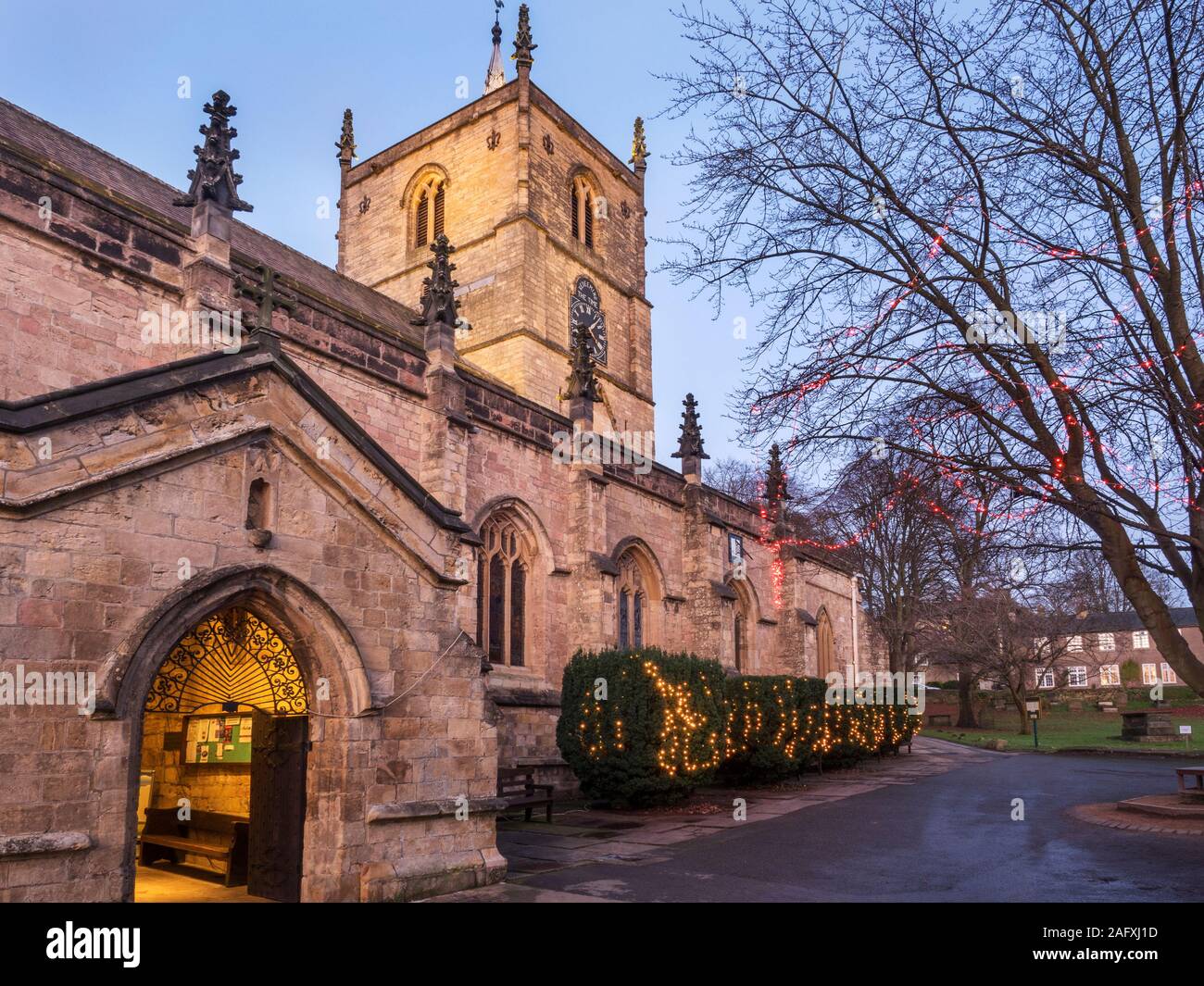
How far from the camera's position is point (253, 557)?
764 cm

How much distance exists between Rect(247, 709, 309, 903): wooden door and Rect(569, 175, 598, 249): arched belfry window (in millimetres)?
31844

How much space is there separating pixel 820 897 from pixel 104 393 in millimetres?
7787

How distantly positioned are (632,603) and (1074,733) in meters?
25.6

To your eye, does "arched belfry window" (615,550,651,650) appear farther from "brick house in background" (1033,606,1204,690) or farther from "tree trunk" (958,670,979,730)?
"brick house in background" (1033,606,1204,690)

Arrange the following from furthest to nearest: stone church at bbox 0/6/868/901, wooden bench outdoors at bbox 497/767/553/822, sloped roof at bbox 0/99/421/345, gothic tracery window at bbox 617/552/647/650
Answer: gothic tracery window at bbox 617/552/647/650, sloped roof at bbox 0/99/421/345, wooden bench outdoors at bbox 497/767/553/822, stone church at bbox 0/6/868/901

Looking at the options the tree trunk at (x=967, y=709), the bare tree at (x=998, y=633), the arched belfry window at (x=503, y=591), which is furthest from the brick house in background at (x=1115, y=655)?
the arched belfry window at (x=503, y=591)

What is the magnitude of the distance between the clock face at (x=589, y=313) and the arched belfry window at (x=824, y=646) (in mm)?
13716

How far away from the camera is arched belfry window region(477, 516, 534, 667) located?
17594 mm

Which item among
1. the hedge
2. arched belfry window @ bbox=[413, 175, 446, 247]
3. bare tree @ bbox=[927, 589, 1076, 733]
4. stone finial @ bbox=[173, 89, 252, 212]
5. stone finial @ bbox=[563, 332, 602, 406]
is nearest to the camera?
stone finial @ bbox=[173, 89, 252, 212]

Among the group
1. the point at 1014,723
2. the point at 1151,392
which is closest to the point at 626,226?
the point at 1014,723

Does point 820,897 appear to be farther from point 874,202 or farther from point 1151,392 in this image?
point 874,202

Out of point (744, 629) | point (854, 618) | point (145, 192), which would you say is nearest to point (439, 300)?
point (145, 192)

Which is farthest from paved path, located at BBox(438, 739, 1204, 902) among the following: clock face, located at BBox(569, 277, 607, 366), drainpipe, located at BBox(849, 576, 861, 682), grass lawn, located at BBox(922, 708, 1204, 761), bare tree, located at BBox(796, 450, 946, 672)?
clock face, located at BBox(569, 277, 607, 366)

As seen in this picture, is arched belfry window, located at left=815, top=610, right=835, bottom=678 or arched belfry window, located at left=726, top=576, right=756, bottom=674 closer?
arched belfry window, located at left=726, top=576, right=756, bottom=674
